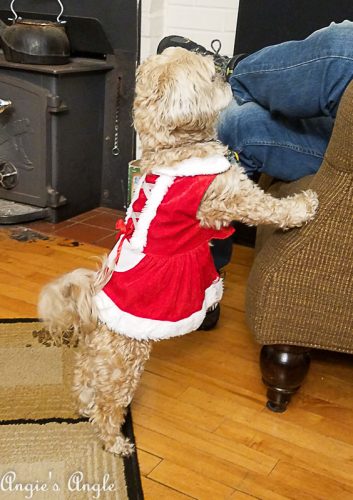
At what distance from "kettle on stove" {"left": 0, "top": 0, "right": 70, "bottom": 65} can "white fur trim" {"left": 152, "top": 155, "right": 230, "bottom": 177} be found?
1489 millimetres

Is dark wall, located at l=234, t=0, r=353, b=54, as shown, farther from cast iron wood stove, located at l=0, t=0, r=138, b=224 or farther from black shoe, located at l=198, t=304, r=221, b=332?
black shoe, located at l=198, t=304, r=221, b=332

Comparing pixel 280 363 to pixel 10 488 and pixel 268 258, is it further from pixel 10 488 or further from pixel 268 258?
pixel 10 488

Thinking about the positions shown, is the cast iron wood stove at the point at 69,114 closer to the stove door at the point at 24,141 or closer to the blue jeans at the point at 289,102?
the stove door at the point at 24,141

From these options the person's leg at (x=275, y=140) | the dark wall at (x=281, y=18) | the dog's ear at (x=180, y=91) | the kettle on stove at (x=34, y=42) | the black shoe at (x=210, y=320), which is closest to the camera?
the dog's ear at (x=180, y=91)

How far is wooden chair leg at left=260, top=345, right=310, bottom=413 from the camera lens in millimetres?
1367

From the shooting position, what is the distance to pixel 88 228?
8.45 ft

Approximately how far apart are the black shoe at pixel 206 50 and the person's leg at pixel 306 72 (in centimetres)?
40

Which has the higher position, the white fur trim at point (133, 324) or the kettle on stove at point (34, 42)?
the kettle on stove at point (34, 42)

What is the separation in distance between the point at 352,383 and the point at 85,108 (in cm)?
162

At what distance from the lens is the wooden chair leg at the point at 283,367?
1367 millimetres

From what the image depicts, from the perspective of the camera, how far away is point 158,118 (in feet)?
3.59

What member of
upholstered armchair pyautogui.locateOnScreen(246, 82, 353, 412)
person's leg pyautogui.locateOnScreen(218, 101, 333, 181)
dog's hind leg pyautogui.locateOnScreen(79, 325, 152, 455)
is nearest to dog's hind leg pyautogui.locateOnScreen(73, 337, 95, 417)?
dog's hind leg pyautogui.locateOnScreen(79, 325, 152, 455)

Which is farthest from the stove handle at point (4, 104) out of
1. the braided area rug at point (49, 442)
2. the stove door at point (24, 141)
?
the braided area rug at point (49, 442)

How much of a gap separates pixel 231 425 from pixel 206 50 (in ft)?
4.56
